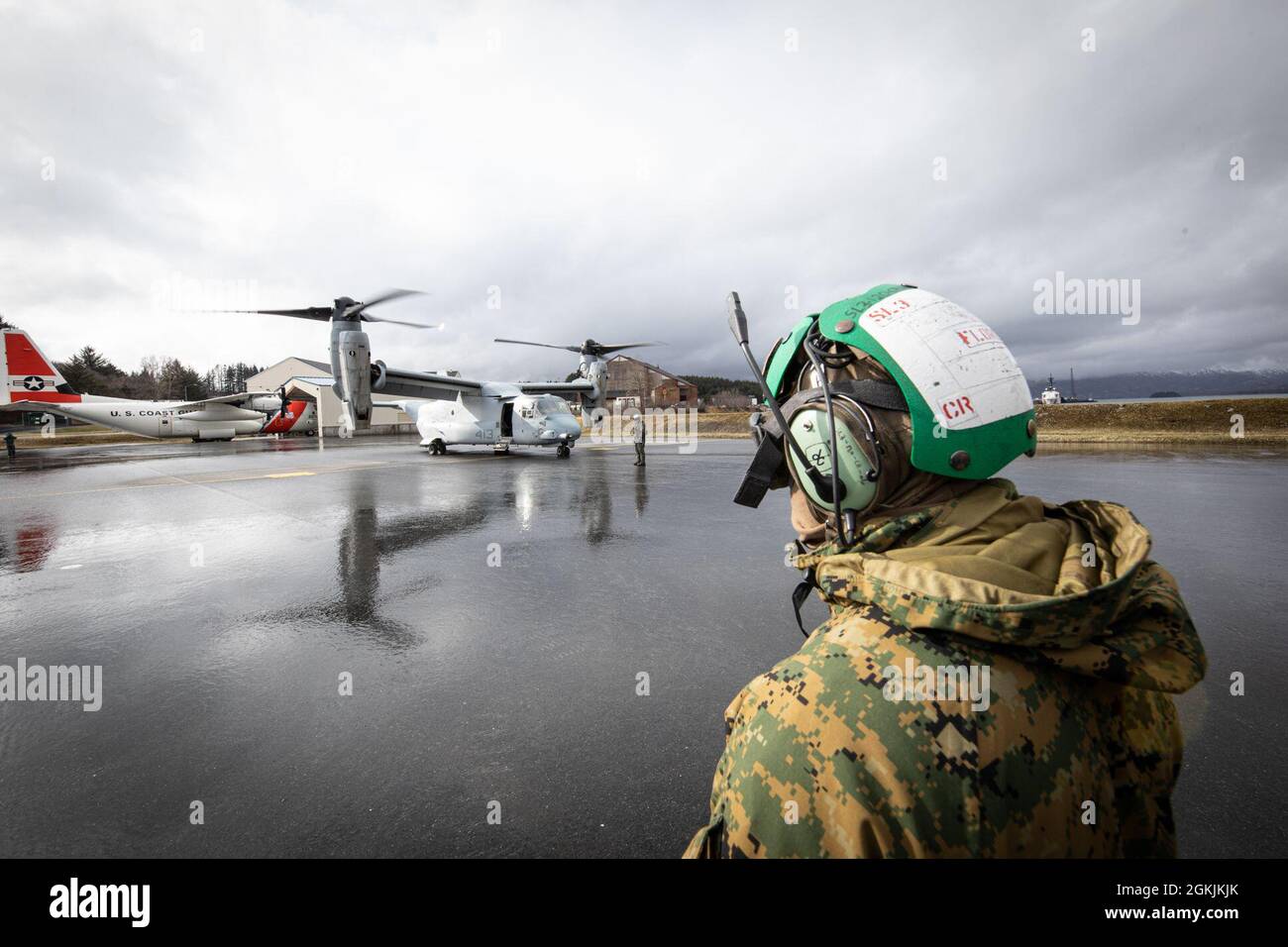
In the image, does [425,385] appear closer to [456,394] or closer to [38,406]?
[456,394]

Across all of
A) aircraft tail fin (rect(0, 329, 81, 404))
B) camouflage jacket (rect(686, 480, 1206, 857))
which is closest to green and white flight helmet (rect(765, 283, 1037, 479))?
camouflage jacket (rect(686, 480, 1206, 857))

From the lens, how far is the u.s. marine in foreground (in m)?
0.91

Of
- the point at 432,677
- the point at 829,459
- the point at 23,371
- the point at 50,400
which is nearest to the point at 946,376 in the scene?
the point at 829,459

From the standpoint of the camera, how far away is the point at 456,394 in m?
22.9

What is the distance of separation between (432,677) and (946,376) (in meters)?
3.52

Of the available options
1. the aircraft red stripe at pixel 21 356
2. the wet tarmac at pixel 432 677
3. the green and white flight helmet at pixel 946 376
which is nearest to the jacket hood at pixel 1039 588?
the green and white flight helmet at pixel 946 376

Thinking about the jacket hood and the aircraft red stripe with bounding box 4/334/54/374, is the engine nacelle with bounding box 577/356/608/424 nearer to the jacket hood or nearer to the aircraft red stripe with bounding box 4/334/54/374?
the jacket hood

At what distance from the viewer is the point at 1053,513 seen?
1359mm

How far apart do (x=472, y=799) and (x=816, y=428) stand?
7.23 feet

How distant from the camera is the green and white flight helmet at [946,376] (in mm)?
1284

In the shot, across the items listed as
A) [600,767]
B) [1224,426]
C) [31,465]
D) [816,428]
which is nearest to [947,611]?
[816,428]

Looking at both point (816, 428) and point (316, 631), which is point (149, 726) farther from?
point (816, 428)

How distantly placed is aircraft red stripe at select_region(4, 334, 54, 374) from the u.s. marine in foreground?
43.2 m
